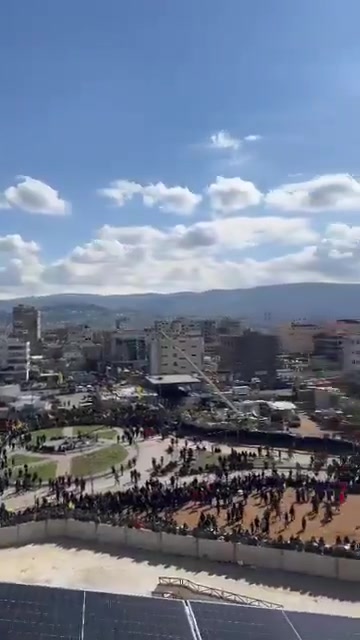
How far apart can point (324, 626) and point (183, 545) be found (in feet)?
23.8

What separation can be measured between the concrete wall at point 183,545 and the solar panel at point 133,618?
6.06 m

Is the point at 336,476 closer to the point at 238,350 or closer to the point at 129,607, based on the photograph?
the point at 129,607

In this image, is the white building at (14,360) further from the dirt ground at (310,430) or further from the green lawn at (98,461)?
the green lawn at (98,461)

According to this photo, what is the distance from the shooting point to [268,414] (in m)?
39.2

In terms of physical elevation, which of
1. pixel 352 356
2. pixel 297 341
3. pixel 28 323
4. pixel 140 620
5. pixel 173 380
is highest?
pixel 28 323

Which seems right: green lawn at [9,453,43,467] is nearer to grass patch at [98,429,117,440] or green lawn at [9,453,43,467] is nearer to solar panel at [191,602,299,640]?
grass patch at [98,429,117,440]

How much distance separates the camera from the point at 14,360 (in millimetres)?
62344

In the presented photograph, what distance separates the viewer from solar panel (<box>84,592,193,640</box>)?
794 cm

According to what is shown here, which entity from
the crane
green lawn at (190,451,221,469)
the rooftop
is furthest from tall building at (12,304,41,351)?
green lawn at (190,451,221,469)

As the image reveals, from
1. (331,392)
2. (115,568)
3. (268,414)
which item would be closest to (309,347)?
(331,392)

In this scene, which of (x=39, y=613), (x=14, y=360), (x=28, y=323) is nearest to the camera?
(x=39, y=613)

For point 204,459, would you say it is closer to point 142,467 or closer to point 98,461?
point 142,467

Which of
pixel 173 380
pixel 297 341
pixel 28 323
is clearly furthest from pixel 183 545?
pixel 28 323

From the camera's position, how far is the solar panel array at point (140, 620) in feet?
26.1
